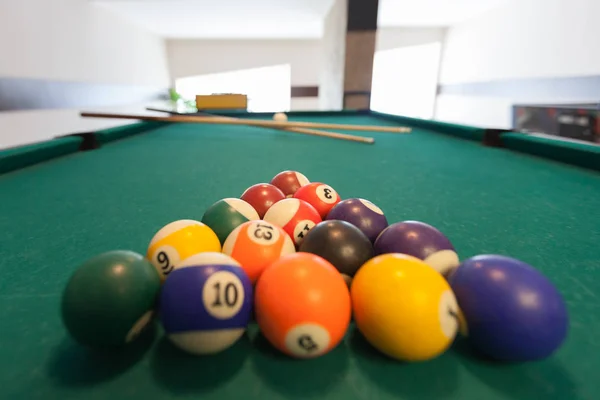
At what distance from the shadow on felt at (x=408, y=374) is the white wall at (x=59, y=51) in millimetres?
5524

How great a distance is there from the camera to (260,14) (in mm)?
7988

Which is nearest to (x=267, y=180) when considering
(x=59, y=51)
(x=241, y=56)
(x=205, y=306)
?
(x=205, y=306)

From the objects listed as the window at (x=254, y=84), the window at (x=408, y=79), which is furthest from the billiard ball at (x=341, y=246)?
the window at (x=254, y=84)

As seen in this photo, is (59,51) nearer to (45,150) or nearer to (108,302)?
(45,150)

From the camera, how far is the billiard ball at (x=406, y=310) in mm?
627

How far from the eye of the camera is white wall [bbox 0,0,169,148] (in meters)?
4.72

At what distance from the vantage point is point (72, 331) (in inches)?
Result: 25.2

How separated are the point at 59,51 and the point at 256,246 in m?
6.69

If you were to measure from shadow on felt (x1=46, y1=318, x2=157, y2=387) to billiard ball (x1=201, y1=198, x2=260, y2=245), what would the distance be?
1.18ft

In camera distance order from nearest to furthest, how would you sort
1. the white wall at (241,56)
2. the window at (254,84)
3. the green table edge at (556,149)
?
the green table edge at (556,149) < the white wall at (241,56) < the window at (254,84)

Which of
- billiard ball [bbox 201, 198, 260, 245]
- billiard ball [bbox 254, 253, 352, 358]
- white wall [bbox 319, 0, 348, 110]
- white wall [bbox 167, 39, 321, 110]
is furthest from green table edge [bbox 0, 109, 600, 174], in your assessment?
white wall [bbox 167, 39, 321, 110]

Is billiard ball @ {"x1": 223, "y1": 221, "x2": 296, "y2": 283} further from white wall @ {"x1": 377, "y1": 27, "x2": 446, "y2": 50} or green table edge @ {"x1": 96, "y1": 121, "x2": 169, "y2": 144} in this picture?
white wall @ {"x1": 377, "y1": 27, "x2": 446, "y2": 50}

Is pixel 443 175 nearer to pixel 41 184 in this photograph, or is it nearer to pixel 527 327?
pixel 527 327

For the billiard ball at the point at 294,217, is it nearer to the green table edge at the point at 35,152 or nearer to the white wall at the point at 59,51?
the green table edge at the point at 35,152
